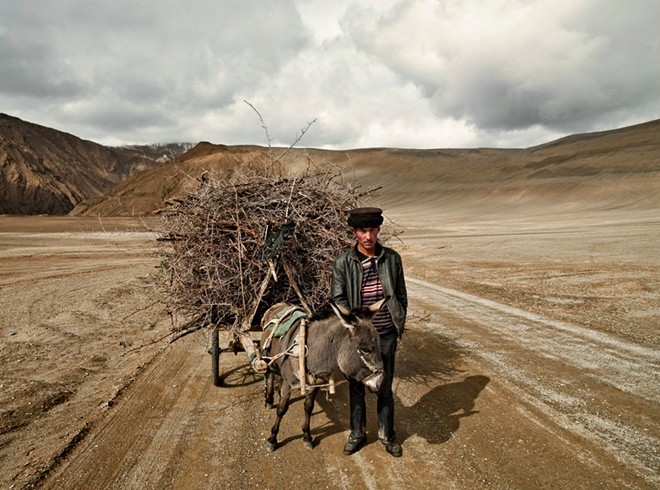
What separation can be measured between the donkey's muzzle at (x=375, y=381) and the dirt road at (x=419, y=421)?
103cm

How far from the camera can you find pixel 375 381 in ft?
10.7

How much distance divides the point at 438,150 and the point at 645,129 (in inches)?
2030

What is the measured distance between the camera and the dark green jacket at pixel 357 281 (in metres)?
3.75

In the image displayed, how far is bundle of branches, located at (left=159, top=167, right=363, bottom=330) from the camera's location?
14.5 ft

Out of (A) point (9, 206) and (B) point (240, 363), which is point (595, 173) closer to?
(B) point (240, 363)

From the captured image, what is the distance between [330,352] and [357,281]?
29.6 inches

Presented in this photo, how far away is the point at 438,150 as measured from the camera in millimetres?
120875

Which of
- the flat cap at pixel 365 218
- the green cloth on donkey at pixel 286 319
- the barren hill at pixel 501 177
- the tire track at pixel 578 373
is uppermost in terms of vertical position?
the barren hill at pixel 501 177

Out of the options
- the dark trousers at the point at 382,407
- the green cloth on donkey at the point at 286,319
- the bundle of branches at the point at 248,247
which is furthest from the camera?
the bundle of branches at the point at 248,247

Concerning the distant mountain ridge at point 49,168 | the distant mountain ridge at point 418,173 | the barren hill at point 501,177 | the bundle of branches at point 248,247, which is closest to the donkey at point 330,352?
the bundle of branches at point 248,247

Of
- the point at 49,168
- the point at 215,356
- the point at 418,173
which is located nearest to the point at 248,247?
the point at 215,356

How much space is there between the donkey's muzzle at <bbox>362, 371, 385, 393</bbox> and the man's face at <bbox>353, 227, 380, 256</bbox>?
1191 millimetres

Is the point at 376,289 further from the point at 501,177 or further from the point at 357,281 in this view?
the point at 501,177

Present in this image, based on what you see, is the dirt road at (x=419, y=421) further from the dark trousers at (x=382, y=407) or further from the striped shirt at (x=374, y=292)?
the striped shirt at (x=374, y=292)
